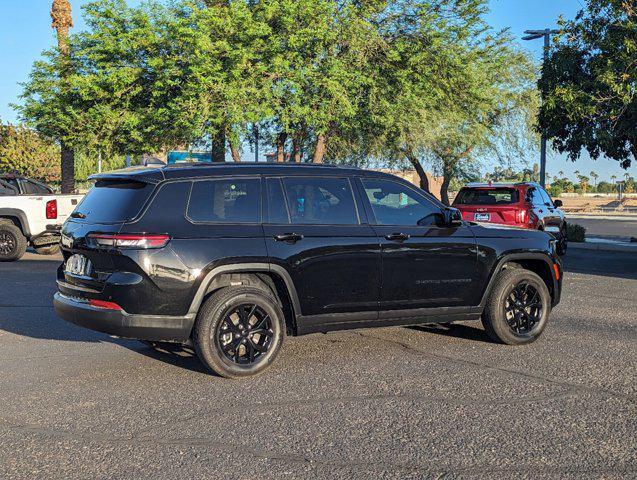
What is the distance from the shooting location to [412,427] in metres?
4.76

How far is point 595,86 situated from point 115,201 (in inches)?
652

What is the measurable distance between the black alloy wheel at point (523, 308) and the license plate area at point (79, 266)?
4049 mm

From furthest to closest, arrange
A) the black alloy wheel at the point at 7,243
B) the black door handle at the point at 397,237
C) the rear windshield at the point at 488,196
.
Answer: the black alloy wheel at the point at 7,243
the rear windshield at the point at 488,196
the black door handle at the point at 397,237

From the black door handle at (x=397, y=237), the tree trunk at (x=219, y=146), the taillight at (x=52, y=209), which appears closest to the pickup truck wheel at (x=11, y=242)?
the taillight at (x=52, y=209)

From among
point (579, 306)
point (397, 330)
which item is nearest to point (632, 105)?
point (579, 306)

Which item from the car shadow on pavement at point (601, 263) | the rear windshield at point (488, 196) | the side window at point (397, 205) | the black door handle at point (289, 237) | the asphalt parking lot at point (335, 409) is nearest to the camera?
the asphalt parking lot at point (335, 409)

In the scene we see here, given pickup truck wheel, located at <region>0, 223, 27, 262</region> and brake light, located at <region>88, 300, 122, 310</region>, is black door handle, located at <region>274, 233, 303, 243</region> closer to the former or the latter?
brake light, located at <region>88, 300, 122, 310</region>

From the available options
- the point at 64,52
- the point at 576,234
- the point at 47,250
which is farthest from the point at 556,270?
the point at 64,52

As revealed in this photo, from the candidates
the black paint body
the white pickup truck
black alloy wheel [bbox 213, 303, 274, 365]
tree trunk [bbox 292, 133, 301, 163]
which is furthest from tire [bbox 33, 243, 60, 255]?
black alloy wheel [bbox 213, 303, 274, 365]

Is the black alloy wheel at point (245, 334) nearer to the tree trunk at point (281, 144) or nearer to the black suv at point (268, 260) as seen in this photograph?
the black suv at point (268, 260)

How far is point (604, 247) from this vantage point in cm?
2012

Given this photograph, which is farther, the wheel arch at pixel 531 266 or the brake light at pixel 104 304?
the wheel arch at pixel 531 266

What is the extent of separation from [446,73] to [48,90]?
41.2ft

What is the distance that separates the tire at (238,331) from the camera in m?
5.91
